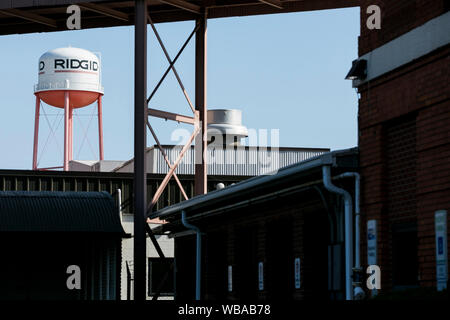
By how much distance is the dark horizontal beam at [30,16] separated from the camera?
1145 inches

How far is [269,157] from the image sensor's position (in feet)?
171

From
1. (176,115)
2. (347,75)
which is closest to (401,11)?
(347,75)

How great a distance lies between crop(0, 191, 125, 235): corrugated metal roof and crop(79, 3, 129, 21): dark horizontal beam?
6148 mm

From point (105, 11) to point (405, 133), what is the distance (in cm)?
1475

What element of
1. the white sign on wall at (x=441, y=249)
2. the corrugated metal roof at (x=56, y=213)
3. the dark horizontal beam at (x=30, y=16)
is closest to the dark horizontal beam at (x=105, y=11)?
the dark horizontal beam at (x=30, y=16)

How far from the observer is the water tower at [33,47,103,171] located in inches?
2462

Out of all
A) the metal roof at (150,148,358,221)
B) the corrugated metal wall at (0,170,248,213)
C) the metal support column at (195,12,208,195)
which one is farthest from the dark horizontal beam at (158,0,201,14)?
the corrugated metal wall at (0,170,248,213)

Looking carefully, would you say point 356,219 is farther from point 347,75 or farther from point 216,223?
point 216,223

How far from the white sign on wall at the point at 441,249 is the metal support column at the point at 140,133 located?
1222 centimetres

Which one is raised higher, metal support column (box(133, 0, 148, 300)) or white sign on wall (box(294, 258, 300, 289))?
metal support column (box(133, 0, 148, 300))

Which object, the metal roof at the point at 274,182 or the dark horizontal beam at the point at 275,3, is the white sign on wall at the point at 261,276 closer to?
the metal roof at the point at 274,182

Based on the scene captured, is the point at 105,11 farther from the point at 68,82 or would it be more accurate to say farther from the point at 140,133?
the point at 68,82

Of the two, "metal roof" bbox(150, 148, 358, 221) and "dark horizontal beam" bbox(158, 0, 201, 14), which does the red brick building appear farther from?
"dark horizontal beam" bbox(158, 0, 201, 14)
